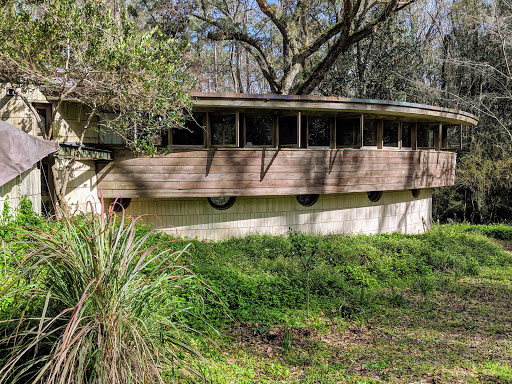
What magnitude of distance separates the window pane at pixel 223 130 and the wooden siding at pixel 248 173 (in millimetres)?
512

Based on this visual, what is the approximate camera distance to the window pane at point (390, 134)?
14148 mm

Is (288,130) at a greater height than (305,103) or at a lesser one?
lesser

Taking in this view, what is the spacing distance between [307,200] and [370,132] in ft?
10.3

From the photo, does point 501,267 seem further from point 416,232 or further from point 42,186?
point 42,186

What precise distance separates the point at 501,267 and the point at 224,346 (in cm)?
1008

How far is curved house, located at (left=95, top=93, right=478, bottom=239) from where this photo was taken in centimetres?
1080

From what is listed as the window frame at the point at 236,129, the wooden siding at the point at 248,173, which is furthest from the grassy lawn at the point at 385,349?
the window frame at the point at 236,129

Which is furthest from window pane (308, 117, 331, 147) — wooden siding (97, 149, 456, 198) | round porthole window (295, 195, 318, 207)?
round porthole window (295, 195, 318, 207)

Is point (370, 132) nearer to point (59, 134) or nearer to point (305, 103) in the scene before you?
point (305, 103)

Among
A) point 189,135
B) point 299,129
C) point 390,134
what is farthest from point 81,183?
point 390,134

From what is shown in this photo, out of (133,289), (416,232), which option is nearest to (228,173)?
(133,289)

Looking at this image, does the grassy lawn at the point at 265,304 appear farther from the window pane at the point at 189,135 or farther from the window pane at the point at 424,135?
the window pane at the point at 424,135

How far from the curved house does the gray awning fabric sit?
3990 mm

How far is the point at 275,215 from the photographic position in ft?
41.2
